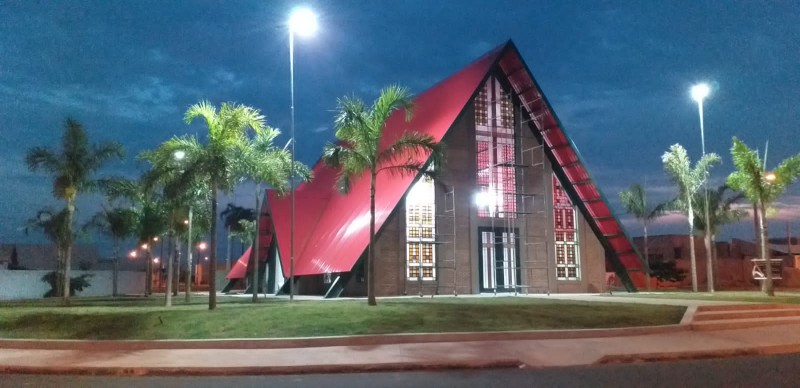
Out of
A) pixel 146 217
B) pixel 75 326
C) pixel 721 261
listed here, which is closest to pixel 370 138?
pixel 75 326

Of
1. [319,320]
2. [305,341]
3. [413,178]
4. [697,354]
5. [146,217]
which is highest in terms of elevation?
[413,178]

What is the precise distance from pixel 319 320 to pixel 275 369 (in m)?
5.35

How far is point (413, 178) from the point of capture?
92.8 ft

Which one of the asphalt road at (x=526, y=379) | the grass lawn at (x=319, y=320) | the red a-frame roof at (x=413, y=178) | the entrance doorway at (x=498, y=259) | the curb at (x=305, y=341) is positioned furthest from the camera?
the entrance doorway at (x=498, y=259)

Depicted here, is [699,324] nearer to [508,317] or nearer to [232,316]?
[508,317]

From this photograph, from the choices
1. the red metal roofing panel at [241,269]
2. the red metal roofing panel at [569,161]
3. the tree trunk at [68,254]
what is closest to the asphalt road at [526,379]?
the tree trunk at [68,254]

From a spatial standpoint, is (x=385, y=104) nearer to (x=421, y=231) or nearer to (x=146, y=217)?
(x=421, y=231)

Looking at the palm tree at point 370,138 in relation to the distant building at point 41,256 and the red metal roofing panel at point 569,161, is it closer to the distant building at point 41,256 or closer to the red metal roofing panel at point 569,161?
the red metal roofing panel at point 569,161

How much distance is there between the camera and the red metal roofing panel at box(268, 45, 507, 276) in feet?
92.5

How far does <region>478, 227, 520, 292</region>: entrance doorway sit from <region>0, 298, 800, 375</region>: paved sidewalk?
568 inches

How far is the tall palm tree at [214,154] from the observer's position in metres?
21.2

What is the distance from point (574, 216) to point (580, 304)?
11813 millimetres

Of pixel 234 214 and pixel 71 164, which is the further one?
pixel 234 214

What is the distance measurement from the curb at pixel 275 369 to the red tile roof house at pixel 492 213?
651 inches
